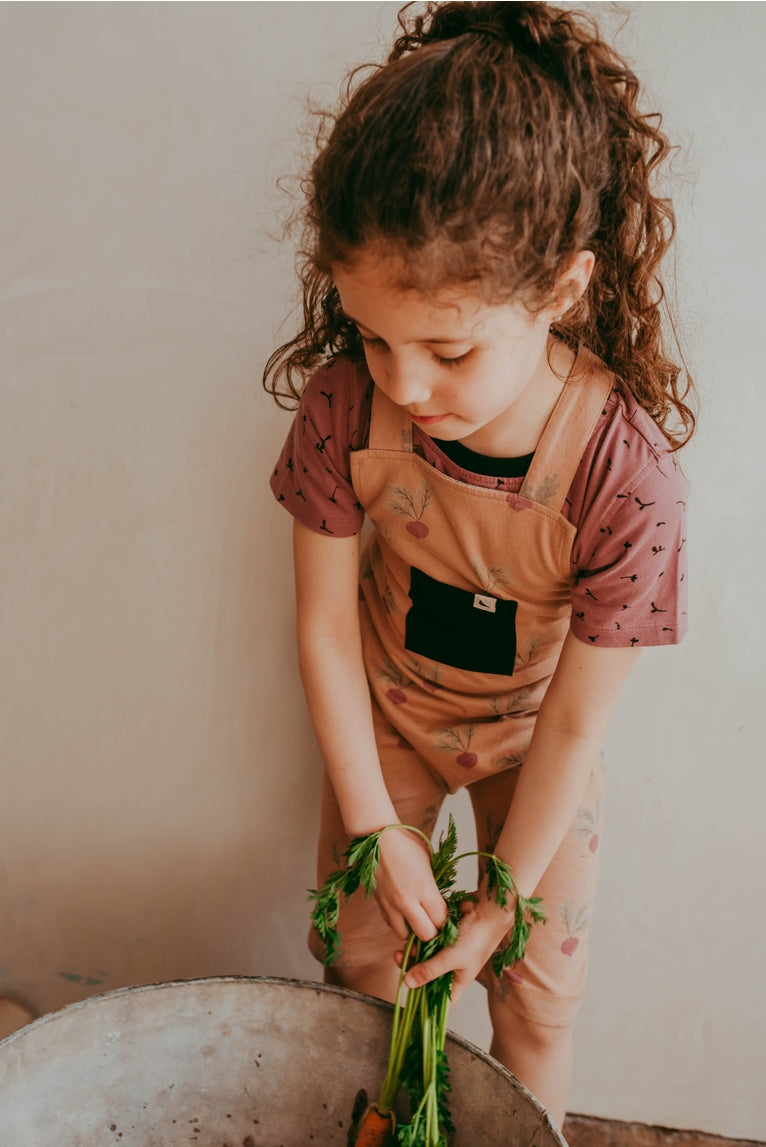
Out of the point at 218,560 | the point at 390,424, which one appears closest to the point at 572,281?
the point at 390,424

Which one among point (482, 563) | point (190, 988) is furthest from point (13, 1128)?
point (482, 563)

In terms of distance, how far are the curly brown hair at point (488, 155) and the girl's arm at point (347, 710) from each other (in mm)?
343

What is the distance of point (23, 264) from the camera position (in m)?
1.09

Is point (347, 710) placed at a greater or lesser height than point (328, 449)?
lesser

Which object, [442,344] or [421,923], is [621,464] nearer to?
[442,344]

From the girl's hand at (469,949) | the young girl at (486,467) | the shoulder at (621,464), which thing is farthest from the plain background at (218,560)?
the girl's hand at (469,949)

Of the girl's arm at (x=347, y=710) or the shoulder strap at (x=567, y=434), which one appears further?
the girl's arm at (x=347, y=710)

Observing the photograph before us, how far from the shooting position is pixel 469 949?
953 mm

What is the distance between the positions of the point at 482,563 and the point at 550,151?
40cm

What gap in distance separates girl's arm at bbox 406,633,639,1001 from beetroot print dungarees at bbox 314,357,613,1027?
7 cm

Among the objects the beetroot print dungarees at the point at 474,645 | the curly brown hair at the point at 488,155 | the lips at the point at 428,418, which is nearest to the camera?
the curly brown hair at the point at 488,155

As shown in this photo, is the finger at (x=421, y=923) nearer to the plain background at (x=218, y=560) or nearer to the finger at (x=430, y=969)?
the finger at (x=430, y=969)

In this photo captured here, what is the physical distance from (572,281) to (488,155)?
0.47ft

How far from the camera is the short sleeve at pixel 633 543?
0.86m
